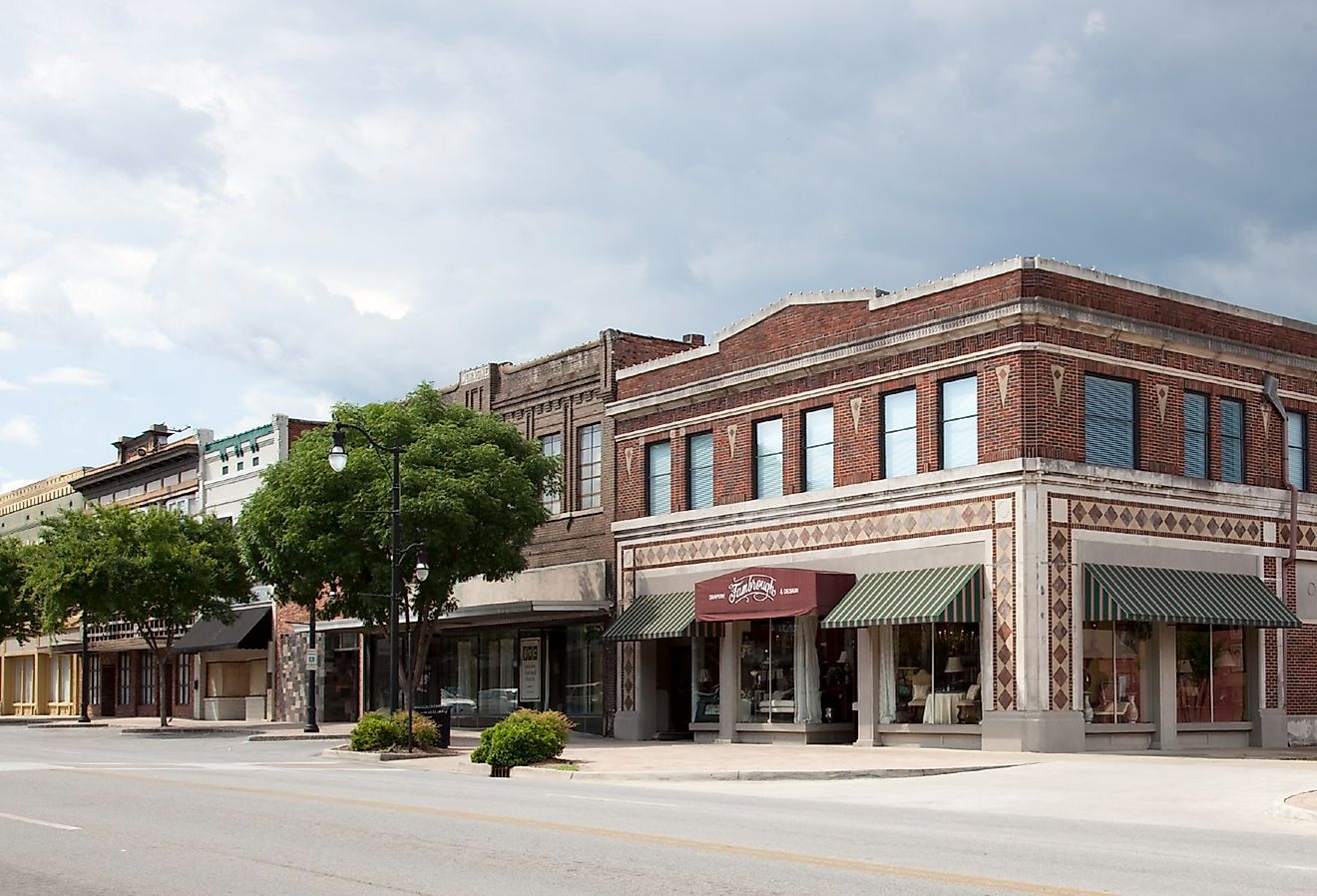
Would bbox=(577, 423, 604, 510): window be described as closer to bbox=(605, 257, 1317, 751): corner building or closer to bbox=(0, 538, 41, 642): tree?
bbox=(605, 257, 1317, 751): corner building

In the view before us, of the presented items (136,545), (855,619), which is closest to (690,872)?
(855,619)

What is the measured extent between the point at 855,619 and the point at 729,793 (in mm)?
9973

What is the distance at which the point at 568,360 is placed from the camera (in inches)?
1671

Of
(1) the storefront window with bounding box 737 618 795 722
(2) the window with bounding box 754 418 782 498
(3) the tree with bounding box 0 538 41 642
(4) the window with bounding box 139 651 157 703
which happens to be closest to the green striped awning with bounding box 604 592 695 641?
(1) the storefront window with bounding box 737 618 795 722

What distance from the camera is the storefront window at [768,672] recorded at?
113 feet

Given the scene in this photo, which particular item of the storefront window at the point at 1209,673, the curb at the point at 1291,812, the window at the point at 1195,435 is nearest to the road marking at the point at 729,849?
the curb at the point at 1291,812

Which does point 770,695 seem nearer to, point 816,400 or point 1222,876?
point 816,400

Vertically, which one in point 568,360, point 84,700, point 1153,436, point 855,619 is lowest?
point 84,700

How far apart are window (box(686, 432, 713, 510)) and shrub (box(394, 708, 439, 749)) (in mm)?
8728

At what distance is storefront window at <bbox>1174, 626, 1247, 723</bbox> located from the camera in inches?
1230

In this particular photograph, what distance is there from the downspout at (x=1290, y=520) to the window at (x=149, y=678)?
47.3 metres

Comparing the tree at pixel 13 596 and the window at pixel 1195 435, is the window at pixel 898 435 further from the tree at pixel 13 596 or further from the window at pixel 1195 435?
the tree at pixel 13 596

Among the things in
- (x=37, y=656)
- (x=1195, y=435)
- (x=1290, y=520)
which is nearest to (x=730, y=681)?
(x=1195, y=435)

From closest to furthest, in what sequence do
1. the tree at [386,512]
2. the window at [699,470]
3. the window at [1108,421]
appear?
the window at [1108,421] < the tree at [386,512] < the window at [699,470]
